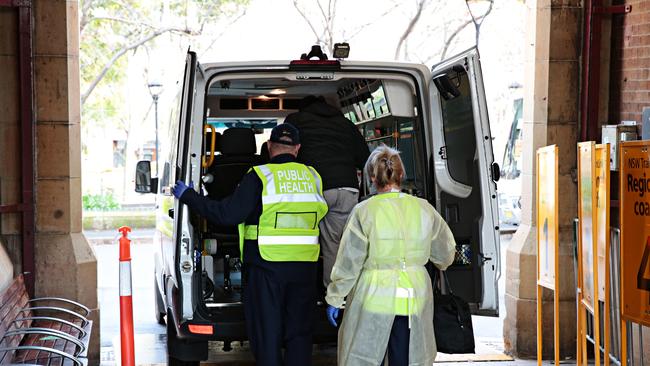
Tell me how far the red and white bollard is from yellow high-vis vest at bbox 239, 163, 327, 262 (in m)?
0.78

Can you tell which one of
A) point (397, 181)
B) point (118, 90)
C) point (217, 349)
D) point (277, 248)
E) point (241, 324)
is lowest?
point (217, 349)

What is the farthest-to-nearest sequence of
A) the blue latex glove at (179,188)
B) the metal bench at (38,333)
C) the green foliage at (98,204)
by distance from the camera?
the green foliage at (98,204), the blue latex glove at (179,188), the metal bench at (38,333)

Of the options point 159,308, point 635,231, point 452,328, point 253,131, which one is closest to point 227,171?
point 253,131

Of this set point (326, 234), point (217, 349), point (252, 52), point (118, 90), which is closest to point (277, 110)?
point (217, 349)

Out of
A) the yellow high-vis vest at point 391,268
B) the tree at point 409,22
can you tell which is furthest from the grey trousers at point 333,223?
the tree at point 409,22

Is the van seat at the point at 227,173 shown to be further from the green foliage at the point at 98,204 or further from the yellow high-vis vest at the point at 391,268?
the green foliage at the point at 98,204

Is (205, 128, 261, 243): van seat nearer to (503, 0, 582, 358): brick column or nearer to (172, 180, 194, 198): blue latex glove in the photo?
(172, 180, 194, 198): blue latex glove

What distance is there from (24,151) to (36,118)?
309 mm

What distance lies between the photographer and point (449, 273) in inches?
254

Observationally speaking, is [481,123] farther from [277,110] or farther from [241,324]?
[277,110]

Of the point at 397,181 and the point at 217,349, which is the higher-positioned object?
the point at 397,181

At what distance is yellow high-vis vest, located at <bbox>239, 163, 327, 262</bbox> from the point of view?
589 cm

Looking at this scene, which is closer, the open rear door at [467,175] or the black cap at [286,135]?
the black cap at [286,135]

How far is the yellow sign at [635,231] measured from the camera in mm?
5348
